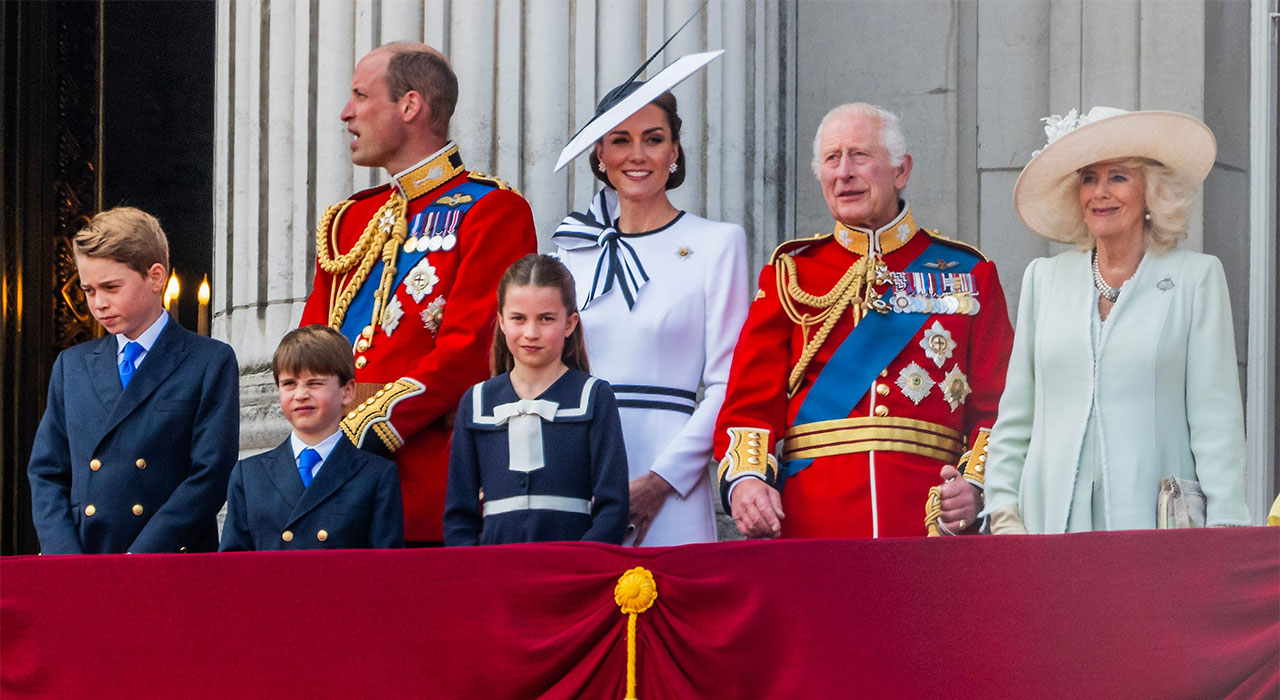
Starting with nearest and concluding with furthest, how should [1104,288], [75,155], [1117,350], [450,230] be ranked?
[1117,350]
[1104,288]
[450,230]
[75,155]

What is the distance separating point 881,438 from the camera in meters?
4.43

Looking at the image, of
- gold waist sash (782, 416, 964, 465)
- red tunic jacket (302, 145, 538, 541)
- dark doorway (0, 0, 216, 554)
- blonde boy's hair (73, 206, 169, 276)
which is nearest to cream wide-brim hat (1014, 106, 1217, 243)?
gold waist sash (782, 416, 964, 465)

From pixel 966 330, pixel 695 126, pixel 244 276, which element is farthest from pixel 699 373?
pixel 244 276

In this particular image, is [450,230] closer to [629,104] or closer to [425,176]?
[425,176]

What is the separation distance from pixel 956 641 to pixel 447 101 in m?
2.28

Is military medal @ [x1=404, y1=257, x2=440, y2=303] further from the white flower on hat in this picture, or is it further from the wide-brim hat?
the white flower on hat

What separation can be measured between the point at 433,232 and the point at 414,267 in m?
0.11

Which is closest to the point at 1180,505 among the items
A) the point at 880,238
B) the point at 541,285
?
the point at 880,238

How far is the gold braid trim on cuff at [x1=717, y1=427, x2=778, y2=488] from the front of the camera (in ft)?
14.1

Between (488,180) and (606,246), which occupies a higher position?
(488,180)

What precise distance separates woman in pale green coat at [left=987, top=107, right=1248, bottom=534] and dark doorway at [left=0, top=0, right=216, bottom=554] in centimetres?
505

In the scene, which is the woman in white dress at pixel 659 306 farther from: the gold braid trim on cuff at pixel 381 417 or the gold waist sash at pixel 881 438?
the gold braid trim on cuff at pixel 381 417

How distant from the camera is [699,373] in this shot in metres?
4.76

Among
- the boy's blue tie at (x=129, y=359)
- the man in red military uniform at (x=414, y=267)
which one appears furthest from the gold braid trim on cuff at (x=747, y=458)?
the boy's blue tie at (x=129, y=359)
